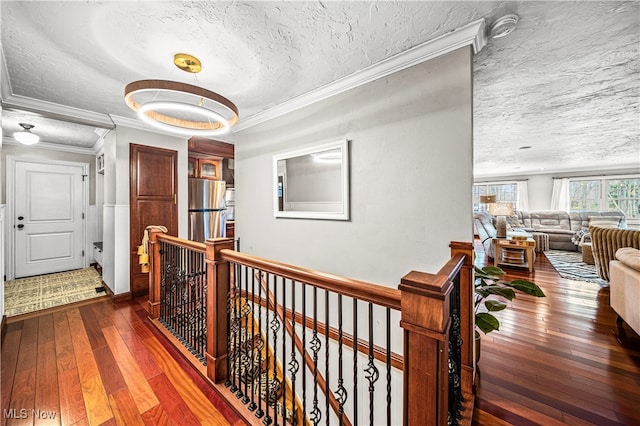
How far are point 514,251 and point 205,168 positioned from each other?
609 cm

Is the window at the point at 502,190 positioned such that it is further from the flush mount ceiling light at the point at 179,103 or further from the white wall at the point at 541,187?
the flush mount ceiling light at the point at 179,103

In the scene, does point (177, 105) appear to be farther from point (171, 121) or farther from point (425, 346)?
point (425, 346)

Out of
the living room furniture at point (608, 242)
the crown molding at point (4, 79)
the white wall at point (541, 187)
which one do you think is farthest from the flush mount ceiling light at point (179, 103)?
the white wall at point (541, 187)

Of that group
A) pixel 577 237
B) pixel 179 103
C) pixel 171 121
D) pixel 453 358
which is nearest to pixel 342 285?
pixel 453 358

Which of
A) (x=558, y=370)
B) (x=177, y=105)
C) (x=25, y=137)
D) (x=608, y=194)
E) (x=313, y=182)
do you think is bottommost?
(x=558, y=370)

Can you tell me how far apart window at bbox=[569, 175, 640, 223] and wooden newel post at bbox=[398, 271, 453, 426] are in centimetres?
1024

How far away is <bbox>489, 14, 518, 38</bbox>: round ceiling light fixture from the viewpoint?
5.01 ft

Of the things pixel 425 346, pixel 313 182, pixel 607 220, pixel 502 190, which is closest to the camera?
pixel 425 346

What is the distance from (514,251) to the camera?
4879 millimetres

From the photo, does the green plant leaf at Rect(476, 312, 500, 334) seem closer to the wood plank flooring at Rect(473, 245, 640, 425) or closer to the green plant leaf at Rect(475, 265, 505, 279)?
the green plant leaf at Rect(475, 265, 505, 279)

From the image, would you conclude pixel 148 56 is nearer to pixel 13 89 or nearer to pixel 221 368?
pixel 13 89

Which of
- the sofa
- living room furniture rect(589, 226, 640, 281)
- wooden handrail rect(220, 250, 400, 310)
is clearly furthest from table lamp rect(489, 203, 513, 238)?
wooden handrail rect(220, 250, 400, 310)

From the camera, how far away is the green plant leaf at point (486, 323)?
1.74 m

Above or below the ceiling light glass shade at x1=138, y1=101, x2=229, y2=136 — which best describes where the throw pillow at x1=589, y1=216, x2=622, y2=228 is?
below
